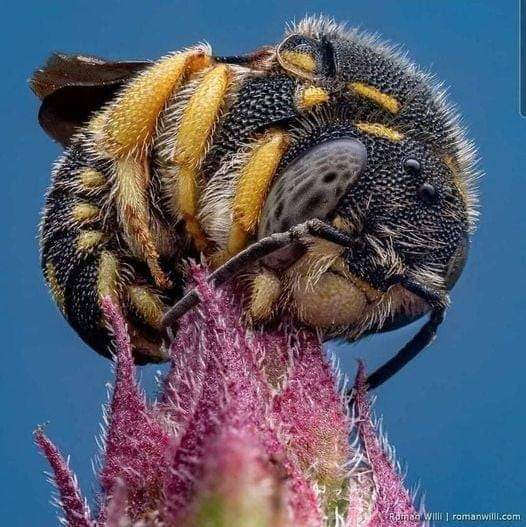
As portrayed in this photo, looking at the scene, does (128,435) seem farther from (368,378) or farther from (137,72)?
(137,72)

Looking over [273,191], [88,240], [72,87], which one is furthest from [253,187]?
[72,87]

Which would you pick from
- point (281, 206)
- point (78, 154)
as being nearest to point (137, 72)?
point (78, 154)

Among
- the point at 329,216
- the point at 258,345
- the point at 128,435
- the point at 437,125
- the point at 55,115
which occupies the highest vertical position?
the point at 55,115

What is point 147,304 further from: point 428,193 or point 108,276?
point 428,193

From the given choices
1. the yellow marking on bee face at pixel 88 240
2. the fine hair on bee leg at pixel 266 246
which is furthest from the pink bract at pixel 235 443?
the yellow marking on bee face at pixel 88 240

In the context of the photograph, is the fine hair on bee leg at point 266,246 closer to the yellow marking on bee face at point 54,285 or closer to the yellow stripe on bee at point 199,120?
the yellow stripe on bee at point 199,120

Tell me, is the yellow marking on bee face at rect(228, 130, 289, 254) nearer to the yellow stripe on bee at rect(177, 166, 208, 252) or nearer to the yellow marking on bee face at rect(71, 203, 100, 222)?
the yellow stripe on bee at rect(177, 166, 208, 252)
